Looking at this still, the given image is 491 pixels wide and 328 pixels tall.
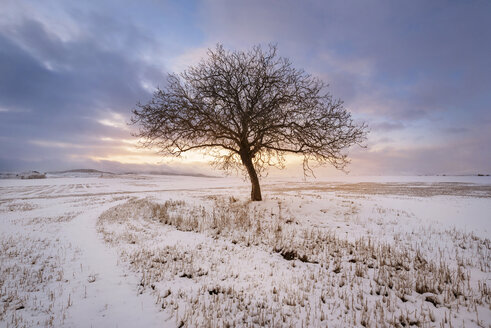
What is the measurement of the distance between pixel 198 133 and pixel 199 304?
507 inches

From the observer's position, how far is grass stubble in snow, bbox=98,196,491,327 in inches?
190

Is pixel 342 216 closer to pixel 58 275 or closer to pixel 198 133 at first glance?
pixel 198 133

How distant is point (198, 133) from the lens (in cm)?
1653

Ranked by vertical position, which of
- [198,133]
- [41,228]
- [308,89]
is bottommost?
[41,228]

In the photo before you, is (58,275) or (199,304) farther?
(58,275)

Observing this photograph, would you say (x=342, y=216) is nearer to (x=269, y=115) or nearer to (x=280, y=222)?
(x=280, y=222)

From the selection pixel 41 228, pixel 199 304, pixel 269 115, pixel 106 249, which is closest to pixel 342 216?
pixel 269 115

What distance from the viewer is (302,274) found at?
22.7ft

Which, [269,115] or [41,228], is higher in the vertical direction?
[269,115]

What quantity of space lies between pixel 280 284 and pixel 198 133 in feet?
41.3

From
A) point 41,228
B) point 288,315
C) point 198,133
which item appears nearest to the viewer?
point 288,315

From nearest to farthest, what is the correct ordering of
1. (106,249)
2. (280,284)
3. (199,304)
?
(199,304) → (280,284) → (106,249)

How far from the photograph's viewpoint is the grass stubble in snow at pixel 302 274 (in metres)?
4.82

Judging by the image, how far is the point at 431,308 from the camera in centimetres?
516
